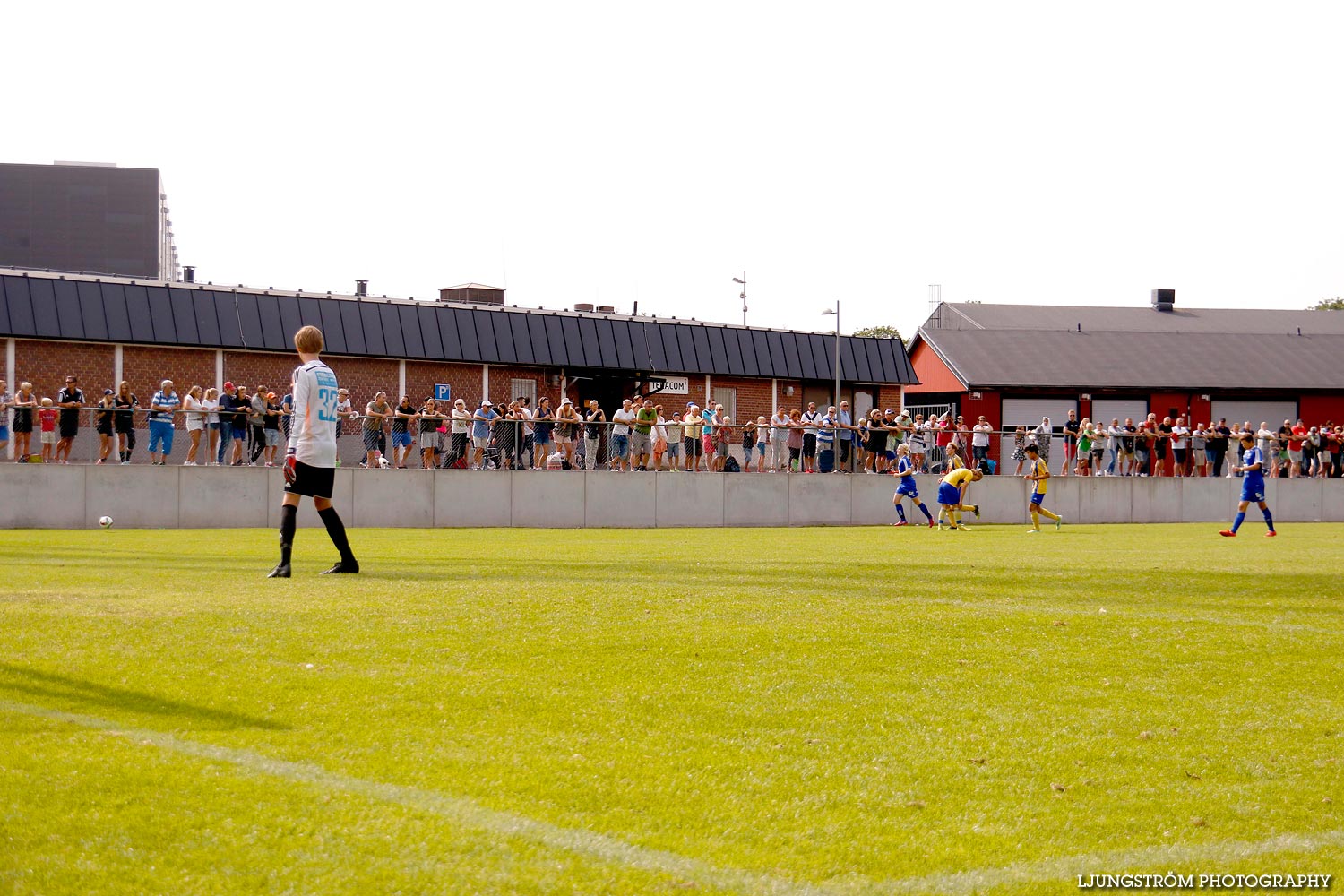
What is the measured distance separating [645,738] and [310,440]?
6.11 meters

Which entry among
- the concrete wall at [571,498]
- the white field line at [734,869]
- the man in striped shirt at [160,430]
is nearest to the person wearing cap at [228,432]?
the concrete wall at [571,498]

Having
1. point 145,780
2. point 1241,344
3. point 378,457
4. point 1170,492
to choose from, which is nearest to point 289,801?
point 145,780

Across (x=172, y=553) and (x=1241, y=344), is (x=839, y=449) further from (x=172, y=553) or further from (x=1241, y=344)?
(x=1241, y=344)

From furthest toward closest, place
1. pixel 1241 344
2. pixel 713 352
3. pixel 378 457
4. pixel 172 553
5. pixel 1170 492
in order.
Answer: pixel 1241 344 < pixel 713 352 < pixel 1170 492 < pixel 378 457 < pixel 172 553

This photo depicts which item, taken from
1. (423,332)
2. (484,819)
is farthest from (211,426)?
(423,332)

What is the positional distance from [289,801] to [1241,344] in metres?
70.0

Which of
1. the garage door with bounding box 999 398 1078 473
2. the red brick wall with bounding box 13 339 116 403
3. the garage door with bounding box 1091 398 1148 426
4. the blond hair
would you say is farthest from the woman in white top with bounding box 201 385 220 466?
the garage door with bounding box 1091 398 1148 426

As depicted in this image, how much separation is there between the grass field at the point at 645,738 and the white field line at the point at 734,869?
0.6 inches

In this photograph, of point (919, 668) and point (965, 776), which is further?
point (919, 668)

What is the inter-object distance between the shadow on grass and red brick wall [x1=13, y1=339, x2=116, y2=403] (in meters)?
36.5

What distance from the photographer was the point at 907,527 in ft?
94.9

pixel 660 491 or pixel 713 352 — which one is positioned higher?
pixel 713 352

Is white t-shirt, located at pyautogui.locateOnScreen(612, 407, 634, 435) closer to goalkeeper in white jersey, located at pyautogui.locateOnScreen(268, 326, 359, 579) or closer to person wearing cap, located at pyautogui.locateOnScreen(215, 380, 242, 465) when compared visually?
person wearing cap, located at pyautogui.locateOnScreen(215, 380, 242, 465)

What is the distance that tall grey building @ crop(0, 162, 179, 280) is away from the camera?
6153 centimetres
